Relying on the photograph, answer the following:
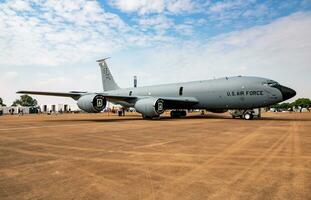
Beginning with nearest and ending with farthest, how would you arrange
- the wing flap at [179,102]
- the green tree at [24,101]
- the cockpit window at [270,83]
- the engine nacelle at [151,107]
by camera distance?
1. the cockpit window at [270,83]
2. the engine nacelle at [151,107]
3. the wing flap at [179,102]
4. the green tree at [24,101]

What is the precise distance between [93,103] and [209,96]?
10.9 metres

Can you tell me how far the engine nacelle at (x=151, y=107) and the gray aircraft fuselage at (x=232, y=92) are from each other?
12.6 feet

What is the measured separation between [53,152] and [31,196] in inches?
149

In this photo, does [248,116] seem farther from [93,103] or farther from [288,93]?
[93,103]

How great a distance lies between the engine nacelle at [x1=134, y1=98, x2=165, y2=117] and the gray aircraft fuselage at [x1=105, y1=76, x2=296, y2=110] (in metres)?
3.83

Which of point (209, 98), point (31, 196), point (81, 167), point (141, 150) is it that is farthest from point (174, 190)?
point (209, 98)

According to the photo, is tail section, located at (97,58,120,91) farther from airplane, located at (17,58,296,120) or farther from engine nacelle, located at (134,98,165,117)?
engine nacelle, located at (134,98,165,117)

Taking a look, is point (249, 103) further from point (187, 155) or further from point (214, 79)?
point (187, 155)

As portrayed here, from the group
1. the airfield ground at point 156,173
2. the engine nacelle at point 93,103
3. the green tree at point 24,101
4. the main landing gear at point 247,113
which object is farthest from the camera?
the green tree at point 24,101

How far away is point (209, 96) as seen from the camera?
2498 centimetres

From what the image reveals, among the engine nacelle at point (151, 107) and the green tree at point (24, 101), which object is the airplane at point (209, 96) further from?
the green tree at point (24, 101)

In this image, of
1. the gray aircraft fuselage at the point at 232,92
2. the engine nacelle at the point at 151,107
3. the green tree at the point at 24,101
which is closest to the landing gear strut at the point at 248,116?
the gray aircraft fuselage at the point at 232,92

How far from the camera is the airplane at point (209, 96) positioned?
21531 millimetres

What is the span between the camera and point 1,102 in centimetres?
13650
